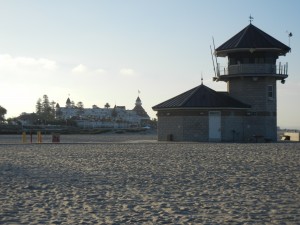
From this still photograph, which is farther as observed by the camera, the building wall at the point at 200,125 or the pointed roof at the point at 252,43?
the pointed roof at the point at 252,43

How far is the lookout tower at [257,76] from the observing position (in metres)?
39.1

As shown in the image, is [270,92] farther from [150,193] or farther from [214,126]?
[150,193]

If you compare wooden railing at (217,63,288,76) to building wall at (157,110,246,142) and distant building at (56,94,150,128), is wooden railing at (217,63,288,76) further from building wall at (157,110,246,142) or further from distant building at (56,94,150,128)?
distant building at (56,94,150,128)

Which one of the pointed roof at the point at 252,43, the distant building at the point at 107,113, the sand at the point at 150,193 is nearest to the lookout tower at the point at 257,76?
the pointed roof at the point at 252,43

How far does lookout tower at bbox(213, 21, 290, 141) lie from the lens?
3906 centimetres

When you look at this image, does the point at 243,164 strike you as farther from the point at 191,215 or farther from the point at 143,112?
the point at 143,112

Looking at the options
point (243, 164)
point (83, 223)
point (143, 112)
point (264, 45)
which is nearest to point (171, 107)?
point (264, 45)

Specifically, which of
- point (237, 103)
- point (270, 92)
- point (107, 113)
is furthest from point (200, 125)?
point (107, 113)

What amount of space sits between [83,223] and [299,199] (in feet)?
15.4

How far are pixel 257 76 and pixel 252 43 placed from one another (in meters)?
2.60

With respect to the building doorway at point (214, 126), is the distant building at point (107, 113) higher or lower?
higher

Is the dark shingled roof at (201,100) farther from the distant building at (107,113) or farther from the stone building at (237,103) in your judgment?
the distant building at (107,113)

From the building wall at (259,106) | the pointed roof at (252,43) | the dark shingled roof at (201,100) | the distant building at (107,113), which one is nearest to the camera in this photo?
the dark shingled roof at (201,100)

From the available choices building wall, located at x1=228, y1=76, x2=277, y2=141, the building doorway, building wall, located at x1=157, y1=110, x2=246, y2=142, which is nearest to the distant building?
building wall, located at x1=228, y1=76, x2=277, y2=141
